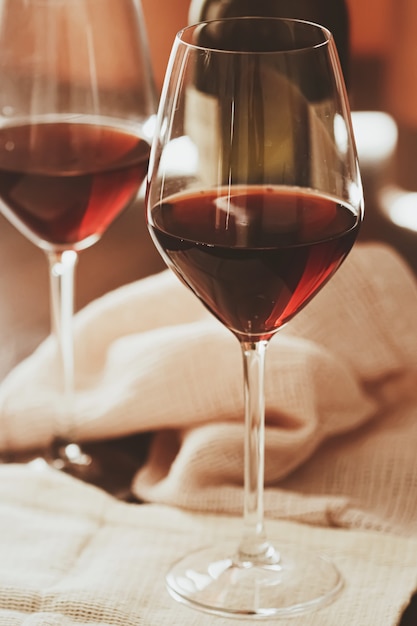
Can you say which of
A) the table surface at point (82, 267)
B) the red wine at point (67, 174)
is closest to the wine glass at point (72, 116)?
the red wine at point (67, 174)

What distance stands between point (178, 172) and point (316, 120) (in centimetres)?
10

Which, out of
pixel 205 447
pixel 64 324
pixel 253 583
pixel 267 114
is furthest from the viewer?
pixel 64 324

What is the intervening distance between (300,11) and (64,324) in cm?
42

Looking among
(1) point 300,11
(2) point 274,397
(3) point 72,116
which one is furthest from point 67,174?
(1) point 300,11

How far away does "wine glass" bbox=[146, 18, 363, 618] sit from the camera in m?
0.77

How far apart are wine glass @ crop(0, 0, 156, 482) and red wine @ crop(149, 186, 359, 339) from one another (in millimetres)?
240

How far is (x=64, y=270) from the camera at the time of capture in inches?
43.8

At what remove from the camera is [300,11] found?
49.2 inches

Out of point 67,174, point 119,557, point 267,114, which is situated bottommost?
point 119,557

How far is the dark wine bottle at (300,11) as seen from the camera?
1223 mm

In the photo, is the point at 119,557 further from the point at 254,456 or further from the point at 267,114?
the point at 267,114

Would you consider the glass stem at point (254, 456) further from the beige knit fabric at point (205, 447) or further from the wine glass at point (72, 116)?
the wine glass at point (72, 116)

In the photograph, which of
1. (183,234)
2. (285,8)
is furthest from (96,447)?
(285,8)

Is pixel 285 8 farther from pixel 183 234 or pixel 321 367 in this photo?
pixel 183 234
